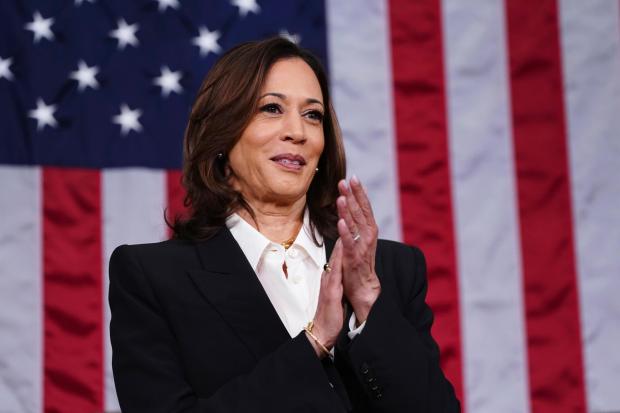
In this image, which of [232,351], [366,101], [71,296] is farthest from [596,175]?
[232,351]

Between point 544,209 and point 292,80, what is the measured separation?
5.08 ft

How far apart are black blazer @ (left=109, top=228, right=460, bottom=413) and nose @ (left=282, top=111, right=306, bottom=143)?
0.23 meters

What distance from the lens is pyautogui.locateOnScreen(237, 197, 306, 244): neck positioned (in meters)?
1.60

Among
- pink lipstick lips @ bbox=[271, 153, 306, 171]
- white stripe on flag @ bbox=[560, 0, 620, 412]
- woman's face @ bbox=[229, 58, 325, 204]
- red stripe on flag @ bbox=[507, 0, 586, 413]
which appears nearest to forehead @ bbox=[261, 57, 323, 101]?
woman's face @ bbox=[229, 58, 325, 204]

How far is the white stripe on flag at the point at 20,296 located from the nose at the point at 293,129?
115 centimetres

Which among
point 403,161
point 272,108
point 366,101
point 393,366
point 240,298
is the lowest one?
point 393,366

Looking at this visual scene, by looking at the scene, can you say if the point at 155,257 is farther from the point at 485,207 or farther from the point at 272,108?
the point at 485,207

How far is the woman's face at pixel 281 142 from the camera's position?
1555 mm

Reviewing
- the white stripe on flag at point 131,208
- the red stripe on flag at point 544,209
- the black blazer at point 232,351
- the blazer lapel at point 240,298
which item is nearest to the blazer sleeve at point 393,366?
the black blazer at point 232,351

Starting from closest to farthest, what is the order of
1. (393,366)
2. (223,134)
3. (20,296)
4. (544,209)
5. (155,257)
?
(393,366)
(155,257)
(223,134)
(20,296)
(544,209)

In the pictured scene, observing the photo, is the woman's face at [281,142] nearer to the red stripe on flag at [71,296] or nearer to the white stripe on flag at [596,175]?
the red stripe on flag at [71,296]

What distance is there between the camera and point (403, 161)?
9.08 feet

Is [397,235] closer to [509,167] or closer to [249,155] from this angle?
[509,167]

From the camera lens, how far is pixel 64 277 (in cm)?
240
